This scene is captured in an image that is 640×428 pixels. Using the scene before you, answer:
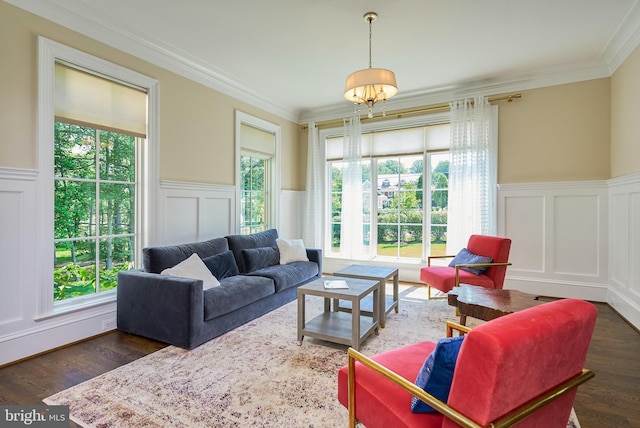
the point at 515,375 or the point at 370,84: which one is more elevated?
the point at 370,84

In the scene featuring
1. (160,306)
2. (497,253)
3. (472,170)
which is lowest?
(160,306)

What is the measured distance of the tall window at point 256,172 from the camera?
198 inches

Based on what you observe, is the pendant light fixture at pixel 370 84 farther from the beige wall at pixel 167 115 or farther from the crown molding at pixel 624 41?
the crown molding at pixel 624 41

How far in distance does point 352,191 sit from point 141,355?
3.90 meters

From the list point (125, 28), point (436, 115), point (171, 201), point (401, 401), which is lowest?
point (401, 401)

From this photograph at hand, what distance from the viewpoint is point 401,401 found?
A: 1.34 m

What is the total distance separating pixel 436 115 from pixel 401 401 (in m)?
4.61

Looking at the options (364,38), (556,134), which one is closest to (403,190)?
(556,134)

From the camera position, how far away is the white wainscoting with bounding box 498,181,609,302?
4.14 m

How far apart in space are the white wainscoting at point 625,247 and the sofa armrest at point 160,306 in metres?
4.22

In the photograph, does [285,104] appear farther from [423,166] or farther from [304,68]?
[423,166]

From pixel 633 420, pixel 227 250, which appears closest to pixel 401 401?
pixel 633 420

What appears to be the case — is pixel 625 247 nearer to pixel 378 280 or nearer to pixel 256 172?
pixel 378 280

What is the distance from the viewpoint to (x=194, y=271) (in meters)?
3.24
